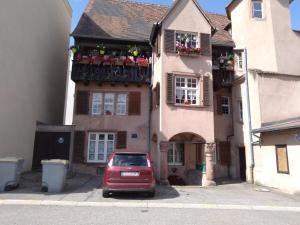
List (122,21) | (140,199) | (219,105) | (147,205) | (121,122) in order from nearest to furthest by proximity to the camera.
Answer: (147,205)
(140,199)
(121,122)
(219,105)
(122,21)

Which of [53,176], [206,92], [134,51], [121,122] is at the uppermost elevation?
[134,51]

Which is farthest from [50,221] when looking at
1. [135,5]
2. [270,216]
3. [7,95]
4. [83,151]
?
[135,5]

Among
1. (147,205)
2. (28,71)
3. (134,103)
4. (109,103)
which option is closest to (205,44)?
(134,103)

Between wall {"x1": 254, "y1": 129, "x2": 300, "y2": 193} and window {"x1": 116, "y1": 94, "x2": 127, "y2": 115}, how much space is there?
853cm

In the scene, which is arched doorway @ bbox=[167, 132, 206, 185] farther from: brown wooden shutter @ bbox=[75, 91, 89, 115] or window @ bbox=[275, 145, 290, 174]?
brown wooden shutter @ bbox=[75, 91, 89, 115]

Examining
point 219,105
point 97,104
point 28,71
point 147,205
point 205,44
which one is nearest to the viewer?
point 147,205

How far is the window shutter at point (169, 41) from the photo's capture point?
15.7 meters

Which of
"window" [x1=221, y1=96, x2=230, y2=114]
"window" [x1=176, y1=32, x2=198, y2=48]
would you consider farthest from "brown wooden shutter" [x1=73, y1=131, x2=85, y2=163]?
"window" [x1=221, y1=96, x2=230, y2=114]

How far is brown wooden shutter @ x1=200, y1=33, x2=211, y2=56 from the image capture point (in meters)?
16.1

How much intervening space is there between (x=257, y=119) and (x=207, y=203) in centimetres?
789

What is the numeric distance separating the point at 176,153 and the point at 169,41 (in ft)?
23.9

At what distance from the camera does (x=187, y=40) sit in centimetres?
1612

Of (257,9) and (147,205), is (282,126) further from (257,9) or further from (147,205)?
(257,9)

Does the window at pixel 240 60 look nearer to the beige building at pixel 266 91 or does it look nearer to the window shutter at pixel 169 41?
the beige building at pixel 266 91
